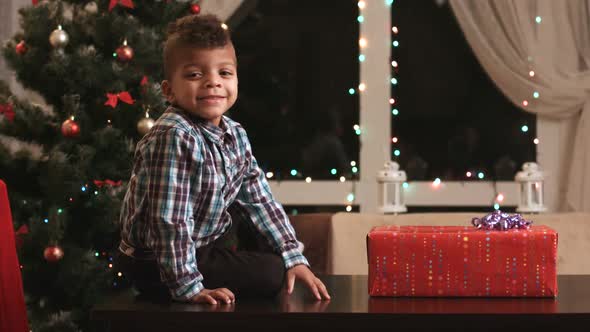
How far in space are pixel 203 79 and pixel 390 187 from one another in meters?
1.87

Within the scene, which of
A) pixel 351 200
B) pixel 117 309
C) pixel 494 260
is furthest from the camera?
pixel 351 200

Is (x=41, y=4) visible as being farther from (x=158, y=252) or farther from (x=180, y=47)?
(x=158, y=252)

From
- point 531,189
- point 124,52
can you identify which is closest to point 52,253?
point 124,52

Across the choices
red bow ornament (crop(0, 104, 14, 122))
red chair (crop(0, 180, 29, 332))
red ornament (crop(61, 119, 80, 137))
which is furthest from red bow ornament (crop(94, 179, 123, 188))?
red chair (crop(0, 180, 29, 332))

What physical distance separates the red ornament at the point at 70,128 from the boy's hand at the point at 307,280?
1.18m

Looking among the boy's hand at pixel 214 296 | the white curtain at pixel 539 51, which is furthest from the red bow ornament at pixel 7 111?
the white curtain at pixel 539 51

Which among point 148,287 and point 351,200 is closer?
point 148,287

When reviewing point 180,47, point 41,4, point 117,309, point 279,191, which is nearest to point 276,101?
point 279,191

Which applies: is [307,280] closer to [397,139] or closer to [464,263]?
[464,263]

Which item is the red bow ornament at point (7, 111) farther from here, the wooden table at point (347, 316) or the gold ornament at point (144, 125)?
the wooden table at point (347, 316)

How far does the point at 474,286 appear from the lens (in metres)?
1.43

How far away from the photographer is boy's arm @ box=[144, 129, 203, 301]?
1367mm

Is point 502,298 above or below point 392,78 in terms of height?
below

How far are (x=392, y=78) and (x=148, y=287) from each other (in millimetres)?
2247
